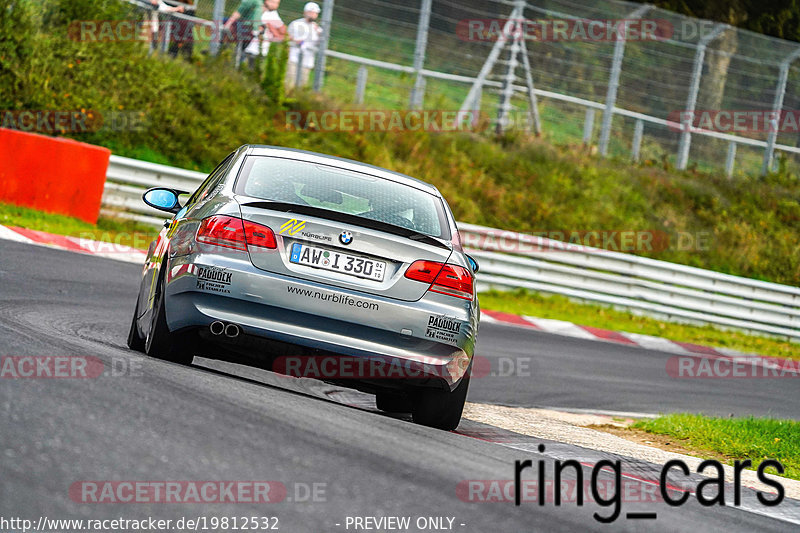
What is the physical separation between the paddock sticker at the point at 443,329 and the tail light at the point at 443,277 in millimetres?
149

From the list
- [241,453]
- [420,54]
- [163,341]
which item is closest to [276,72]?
[420,54]

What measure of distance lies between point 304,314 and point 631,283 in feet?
44.5

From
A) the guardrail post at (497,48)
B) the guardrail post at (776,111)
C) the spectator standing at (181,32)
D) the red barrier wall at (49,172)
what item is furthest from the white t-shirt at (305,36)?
the guardrail post at (776,111)

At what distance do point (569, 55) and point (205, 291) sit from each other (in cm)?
1709

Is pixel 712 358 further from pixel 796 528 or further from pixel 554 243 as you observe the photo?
pixel 796 528

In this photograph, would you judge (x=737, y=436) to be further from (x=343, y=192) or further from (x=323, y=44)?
(x=323, y=44)

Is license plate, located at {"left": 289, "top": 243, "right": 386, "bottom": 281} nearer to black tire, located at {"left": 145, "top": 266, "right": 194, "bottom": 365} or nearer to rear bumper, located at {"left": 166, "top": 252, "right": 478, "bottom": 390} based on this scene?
rear bumper, located at {"left": 166, "top": 252, "right": 478, "bottom": 390}

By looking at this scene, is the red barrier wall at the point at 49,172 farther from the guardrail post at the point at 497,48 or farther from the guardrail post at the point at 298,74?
the guardrail post at the point at 497,48

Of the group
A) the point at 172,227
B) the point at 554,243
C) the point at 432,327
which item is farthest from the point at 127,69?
the point at 432,327

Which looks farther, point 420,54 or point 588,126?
point 588,126

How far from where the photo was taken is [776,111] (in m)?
23.2

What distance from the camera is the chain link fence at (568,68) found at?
2083 cm

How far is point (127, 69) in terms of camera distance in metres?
19.1

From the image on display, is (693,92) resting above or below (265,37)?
above
